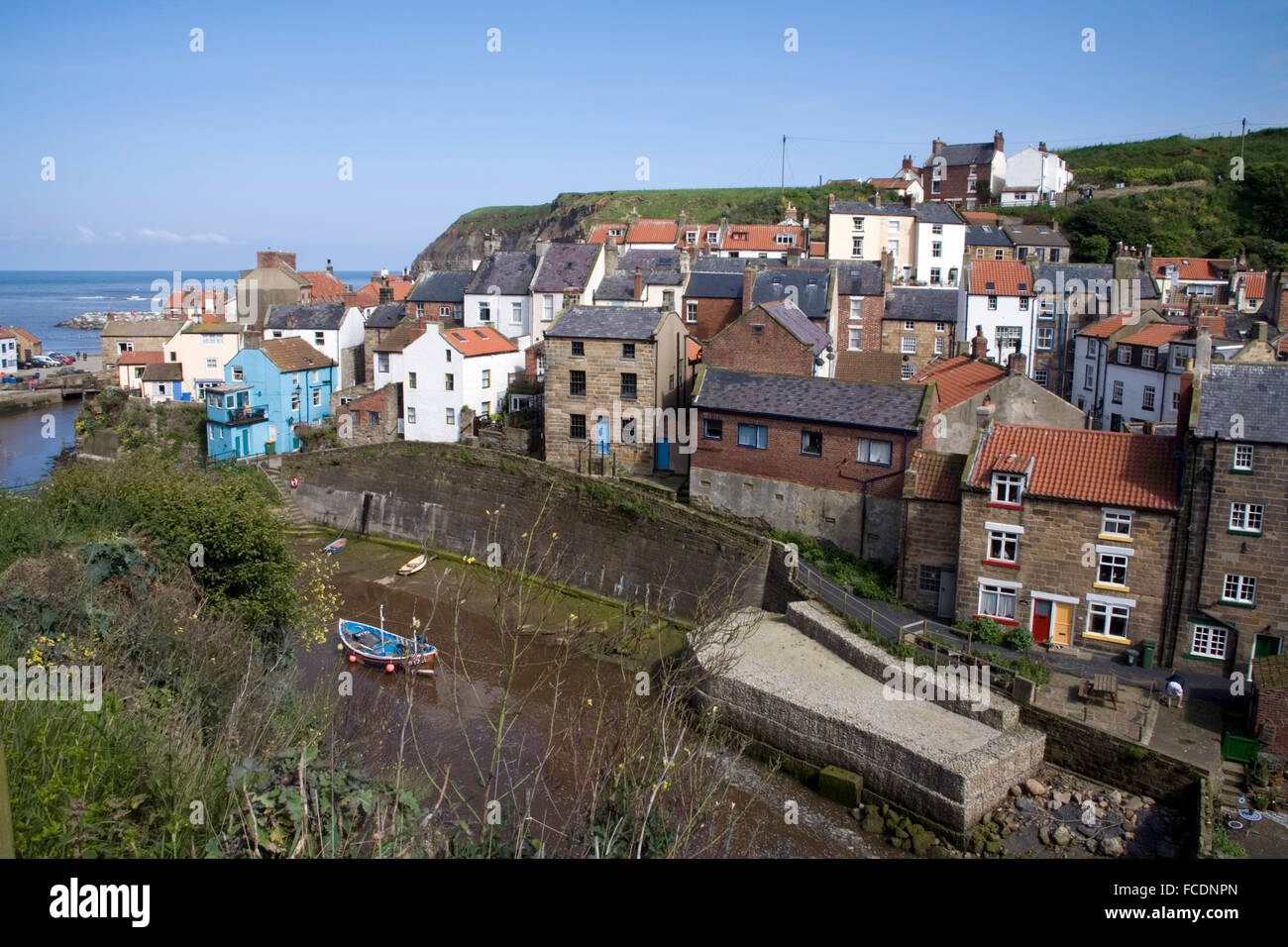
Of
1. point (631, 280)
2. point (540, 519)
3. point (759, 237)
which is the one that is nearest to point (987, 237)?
point (759, 237)

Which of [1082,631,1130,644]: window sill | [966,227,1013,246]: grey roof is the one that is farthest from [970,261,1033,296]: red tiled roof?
[1082,631,1130,644]: window sill

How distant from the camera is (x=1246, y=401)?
21.0 m

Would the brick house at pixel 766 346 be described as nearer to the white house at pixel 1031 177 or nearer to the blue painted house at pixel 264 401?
the blue painted house at pixel 264 401

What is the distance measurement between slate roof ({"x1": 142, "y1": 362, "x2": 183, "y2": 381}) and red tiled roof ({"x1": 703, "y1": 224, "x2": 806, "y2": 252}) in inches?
1269

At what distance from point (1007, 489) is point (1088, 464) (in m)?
2.05

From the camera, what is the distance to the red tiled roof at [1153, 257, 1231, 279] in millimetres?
54513

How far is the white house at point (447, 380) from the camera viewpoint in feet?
128

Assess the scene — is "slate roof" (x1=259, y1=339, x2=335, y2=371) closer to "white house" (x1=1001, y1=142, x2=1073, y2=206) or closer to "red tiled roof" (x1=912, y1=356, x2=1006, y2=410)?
"red tiled roof" (x1=912, y1=356, x2=1006, y2=410)

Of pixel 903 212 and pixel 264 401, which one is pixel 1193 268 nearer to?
pixel 903 212

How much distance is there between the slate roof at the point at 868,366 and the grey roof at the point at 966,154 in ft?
153
